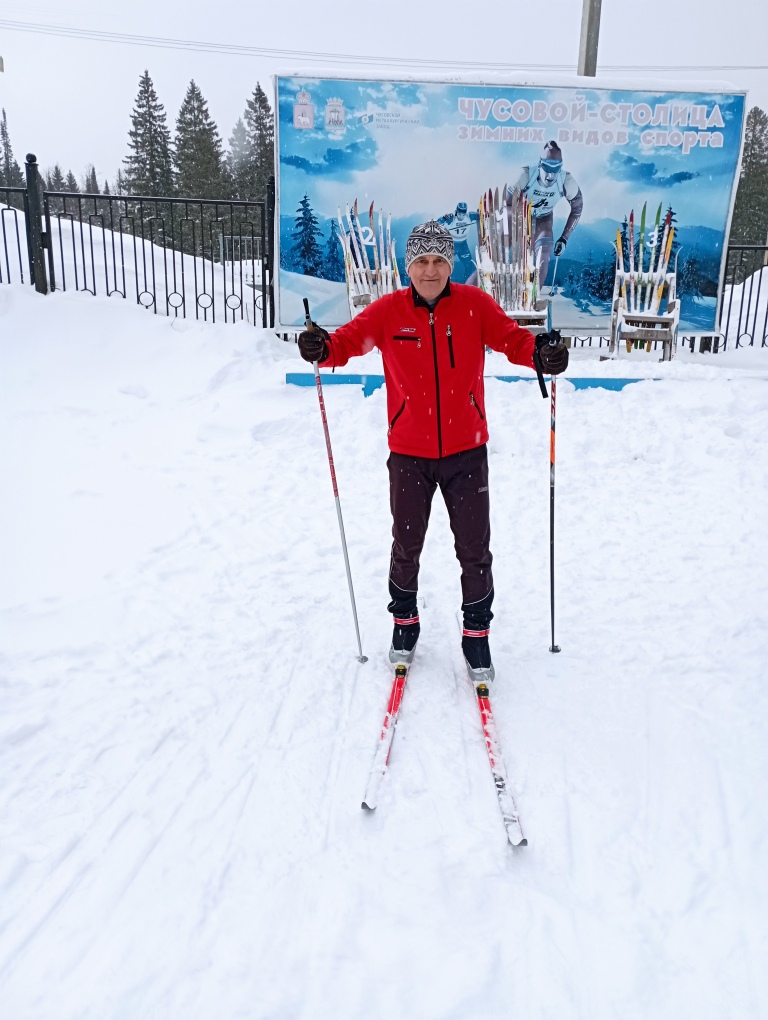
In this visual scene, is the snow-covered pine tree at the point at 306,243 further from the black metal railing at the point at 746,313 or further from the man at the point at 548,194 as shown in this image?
the black metal railing at the point at 746,313

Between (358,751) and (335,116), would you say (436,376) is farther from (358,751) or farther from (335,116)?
(335,116)

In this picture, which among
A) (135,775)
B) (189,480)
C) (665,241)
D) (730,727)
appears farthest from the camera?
(665,241)

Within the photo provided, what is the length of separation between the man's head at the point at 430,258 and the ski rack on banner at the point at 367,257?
19.2 feet

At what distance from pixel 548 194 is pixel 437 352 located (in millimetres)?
6757

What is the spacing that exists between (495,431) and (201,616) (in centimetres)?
336

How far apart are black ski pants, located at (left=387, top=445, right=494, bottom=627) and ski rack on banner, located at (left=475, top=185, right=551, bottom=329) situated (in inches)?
242

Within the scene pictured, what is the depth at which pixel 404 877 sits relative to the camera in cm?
216

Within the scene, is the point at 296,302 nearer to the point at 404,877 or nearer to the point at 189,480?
the point at 189,480

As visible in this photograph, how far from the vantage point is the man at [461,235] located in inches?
341

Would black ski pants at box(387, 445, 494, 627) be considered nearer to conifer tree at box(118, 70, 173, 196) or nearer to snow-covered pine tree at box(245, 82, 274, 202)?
snow-covered pine tree at box(245, 82, 274, 202)

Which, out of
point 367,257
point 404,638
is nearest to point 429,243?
point 404,638

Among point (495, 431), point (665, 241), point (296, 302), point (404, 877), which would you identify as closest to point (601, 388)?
point (495, 431)

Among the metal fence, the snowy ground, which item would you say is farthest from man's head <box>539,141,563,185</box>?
the snowy ground

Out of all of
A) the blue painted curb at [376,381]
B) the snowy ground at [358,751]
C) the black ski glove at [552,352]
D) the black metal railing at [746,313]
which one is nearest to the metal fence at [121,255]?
the blue painted curb at [376,381]
